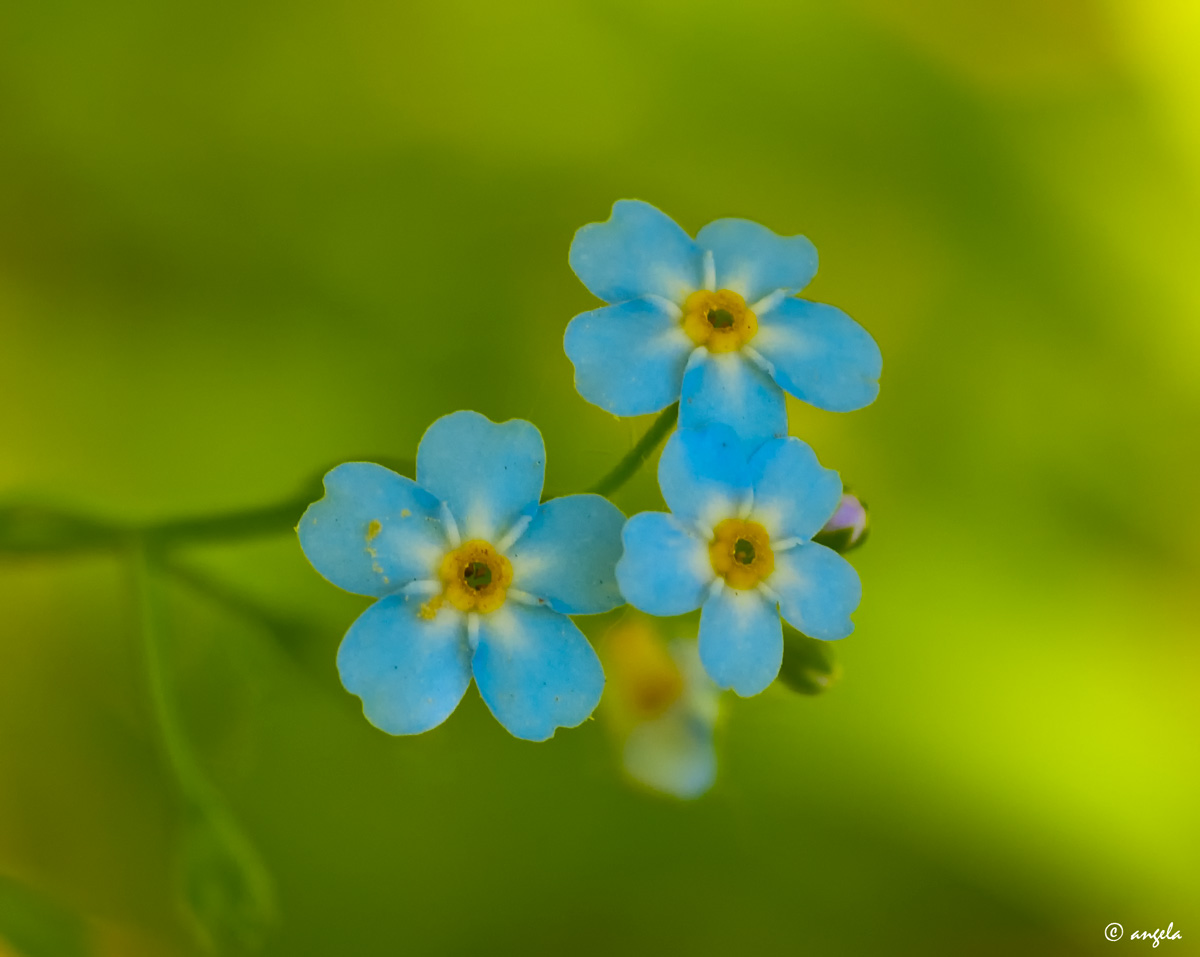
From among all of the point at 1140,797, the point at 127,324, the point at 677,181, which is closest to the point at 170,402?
the point at 127,324

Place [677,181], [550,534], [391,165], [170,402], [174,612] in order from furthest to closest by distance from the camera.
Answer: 1. [677,181]
2. [391,165]
3. [170,402]
4. [174,612]
5. [550,534]

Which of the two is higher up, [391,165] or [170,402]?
[391,165]

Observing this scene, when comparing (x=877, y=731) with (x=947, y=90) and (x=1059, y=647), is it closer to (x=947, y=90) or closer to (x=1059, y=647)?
(x=1059, y=647)

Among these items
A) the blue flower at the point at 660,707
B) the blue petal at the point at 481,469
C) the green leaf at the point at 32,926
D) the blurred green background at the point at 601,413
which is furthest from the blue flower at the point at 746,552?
the blurred green background at the point at 601,413

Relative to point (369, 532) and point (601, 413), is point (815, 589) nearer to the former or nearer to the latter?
point (369, 532)

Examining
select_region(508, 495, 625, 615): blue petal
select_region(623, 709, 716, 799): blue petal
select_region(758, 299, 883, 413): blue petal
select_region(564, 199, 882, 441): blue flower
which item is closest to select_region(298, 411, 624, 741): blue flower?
select_region(508, 495, 625, 615): blue petal

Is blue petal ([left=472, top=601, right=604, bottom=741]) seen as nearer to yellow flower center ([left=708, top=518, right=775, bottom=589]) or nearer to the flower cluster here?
the flower cluster
